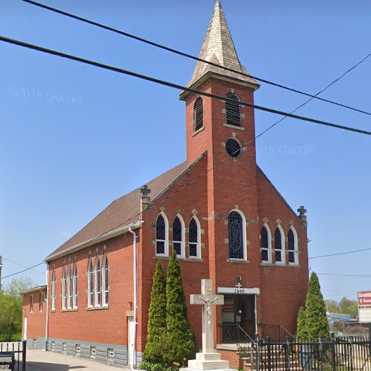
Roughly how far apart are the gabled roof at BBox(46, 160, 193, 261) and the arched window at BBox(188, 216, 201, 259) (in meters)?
2.12

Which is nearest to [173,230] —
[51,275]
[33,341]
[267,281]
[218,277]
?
[218,277]

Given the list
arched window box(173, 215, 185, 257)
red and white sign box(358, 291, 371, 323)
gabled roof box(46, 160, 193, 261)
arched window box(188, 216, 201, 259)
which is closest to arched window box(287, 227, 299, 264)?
arched window box(188, 216, 201, 259)

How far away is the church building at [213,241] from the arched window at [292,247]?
2.0 inches

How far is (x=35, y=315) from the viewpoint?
4309 cm

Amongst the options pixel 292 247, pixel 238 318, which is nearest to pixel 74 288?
pixel 238 318

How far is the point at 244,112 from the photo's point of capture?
28734 millimetres

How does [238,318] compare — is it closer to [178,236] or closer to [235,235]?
[235,235]

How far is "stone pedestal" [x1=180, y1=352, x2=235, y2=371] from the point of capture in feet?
67.8

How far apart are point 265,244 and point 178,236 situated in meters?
5.02

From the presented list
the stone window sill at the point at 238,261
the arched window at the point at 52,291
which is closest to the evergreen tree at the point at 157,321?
the stone window sill at the point at 238,261

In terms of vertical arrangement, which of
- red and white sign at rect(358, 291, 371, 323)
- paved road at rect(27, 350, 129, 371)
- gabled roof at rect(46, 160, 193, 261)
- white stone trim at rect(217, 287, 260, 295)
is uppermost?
gabled roof at rect(46, 160, 193, 261)

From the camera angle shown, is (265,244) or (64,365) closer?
(64,365)

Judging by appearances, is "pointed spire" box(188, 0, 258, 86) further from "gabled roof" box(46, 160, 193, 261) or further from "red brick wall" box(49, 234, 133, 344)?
"red brick wall" box(49, 234, 133, 344)

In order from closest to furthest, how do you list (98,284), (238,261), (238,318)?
(238,318)
(238,261)
(98,284)
